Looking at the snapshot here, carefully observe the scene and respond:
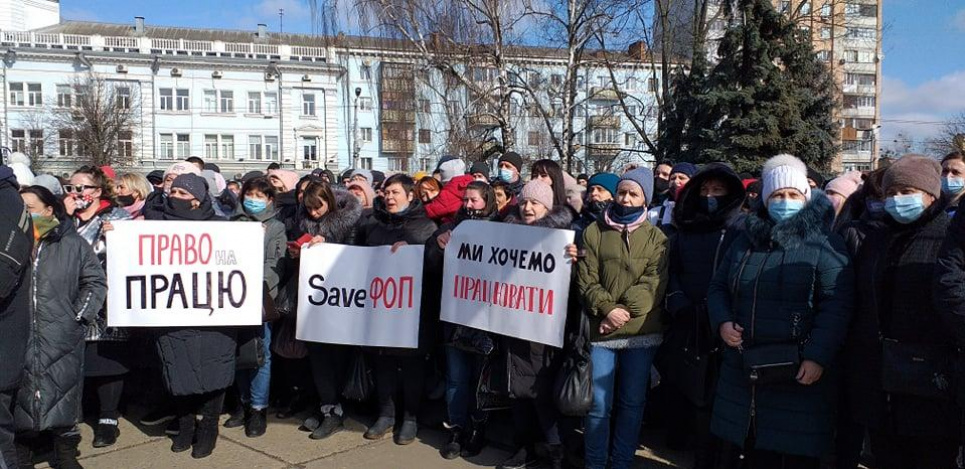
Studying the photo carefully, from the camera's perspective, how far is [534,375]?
452cm

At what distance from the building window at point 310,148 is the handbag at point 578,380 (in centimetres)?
5489

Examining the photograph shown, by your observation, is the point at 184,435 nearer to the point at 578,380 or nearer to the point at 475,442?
the point at 475,442

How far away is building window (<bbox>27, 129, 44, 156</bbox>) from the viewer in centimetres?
4727

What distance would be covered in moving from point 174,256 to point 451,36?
52.5 ft

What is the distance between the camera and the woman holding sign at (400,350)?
5.29 meters

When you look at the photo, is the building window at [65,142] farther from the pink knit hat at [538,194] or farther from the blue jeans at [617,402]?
the blue jeans at [617,402]

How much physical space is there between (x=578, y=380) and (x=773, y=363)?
113 cm

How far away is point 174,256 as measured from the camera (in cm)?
507

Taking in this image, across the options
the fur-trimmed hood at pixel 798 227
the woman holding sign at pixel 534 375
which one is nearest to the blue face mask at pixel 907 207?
the fur-trimmed hood at pixel 798 227

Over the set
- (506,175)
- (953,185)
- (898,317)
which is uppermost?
(506,175)

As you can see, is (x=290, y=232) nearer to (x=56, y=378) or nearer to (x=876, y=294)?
(x=56, y=378)

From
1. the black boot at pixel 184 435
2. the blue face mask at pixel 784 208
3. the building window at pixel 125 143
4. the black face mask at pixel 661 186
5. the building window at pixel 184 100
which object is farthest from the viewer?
the building window at pixel 184 100

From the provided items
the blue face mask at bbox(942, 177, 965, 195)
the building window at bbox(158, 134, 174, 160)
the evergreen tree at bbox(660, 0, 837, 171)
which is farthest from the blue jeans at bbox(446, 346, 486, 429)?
the building window at bbox(158, 134, 174, 160)

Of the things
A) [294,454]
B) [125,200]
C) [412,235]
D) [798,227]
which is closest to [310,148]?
[125,200]
